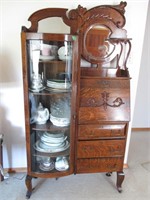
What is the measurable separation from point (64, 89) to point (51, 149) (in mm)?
566

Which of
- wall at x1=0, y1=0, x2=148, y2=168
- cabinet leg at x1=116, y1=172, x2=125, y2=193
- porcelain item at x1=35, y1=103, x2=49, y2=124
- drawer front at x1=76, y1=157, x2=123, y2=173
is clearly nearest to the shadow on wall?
wall at x1=0, y1=0, x2=148, y2=168

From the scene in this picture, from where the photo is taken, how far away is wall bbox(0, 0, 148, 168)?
65.4 inches

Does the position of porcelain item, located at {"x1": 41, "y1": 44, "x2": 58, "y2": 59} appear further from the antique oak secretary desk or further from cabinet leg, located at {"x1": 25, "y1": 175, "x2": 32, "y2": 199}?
cabinet leg, located at {"x1": 25, "y1": 175, "x2": 32, "y2": 199}

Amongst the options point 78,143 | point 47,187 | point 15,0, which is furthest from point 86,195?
point 15,0

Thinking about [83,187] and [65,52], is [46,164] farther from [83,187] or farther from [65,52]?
[65,52]

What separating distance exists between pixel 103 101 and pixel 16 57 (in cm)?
91

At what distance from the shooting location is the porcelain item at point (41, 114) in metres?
1.63

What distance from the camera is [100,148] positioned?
1.66 m

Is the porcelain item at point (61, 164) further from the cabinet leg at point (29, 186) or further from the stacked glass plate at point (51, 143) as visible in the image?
the cabinet leg at point (29, 186)

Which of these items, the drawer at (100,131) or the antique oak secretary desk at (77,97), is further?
the drawer at (100,131)

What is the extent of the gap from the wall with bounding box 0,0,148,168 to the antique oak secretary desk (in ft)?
0.46

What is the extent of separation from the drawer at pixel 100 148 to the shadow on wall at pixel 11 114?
70 cm

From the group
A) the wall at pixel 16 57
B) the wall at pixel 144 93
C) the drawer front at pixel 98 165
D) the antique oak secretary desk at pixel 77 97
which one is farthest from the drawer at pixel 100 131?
the wall at pixel 144 93

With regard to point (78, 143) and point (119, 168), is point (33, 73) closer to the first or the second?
point (78, 143)
